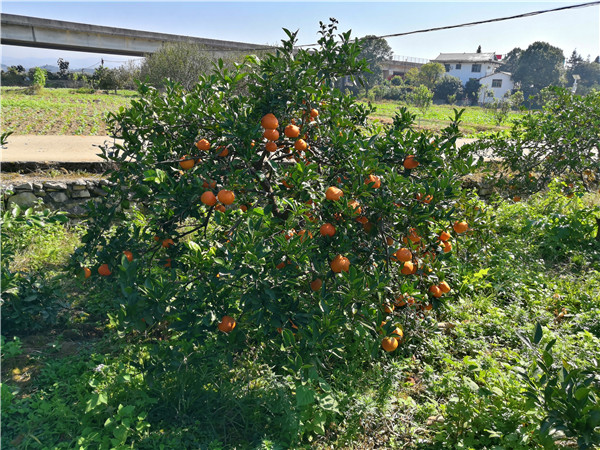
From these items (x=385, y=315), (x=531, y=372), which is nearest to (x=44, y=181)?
(x=385, y=315)

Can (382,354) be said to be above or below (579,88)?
below

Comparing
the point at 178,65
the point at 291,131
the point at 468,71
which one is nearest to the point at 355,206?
the point at 291,131

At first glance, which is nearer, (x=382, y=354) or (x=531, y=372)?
(x=531, y=372)

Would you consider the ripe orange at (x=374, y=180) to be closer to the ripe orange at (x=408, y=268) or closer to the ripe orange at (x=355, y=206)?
the ripe orange at (x=355, y=206)

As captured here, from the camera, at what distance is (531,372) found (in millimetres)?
2059

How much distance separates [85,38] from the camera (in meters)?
30.3

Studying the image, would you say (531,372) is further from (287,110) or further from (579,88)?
(579,88)

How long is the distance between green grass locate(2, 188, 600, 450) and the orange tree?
0.18 m

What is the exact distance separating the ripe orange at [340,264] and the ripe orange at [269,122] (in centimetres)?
→ 94

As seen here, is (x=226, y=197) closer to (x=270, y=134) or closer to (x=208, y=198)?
(x=208, y=198)

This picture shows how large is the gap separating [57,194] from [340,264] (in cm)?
473

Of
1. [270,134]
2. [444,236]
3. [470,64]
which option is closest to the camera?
[270,134]

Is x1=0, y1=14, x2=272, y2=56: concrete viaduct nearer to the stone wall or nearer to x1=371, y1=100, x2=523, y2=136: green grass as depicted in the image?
x1=371, y1=100, x2=523, y2=136: green grass

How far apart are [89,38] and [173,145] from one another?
109 ft
